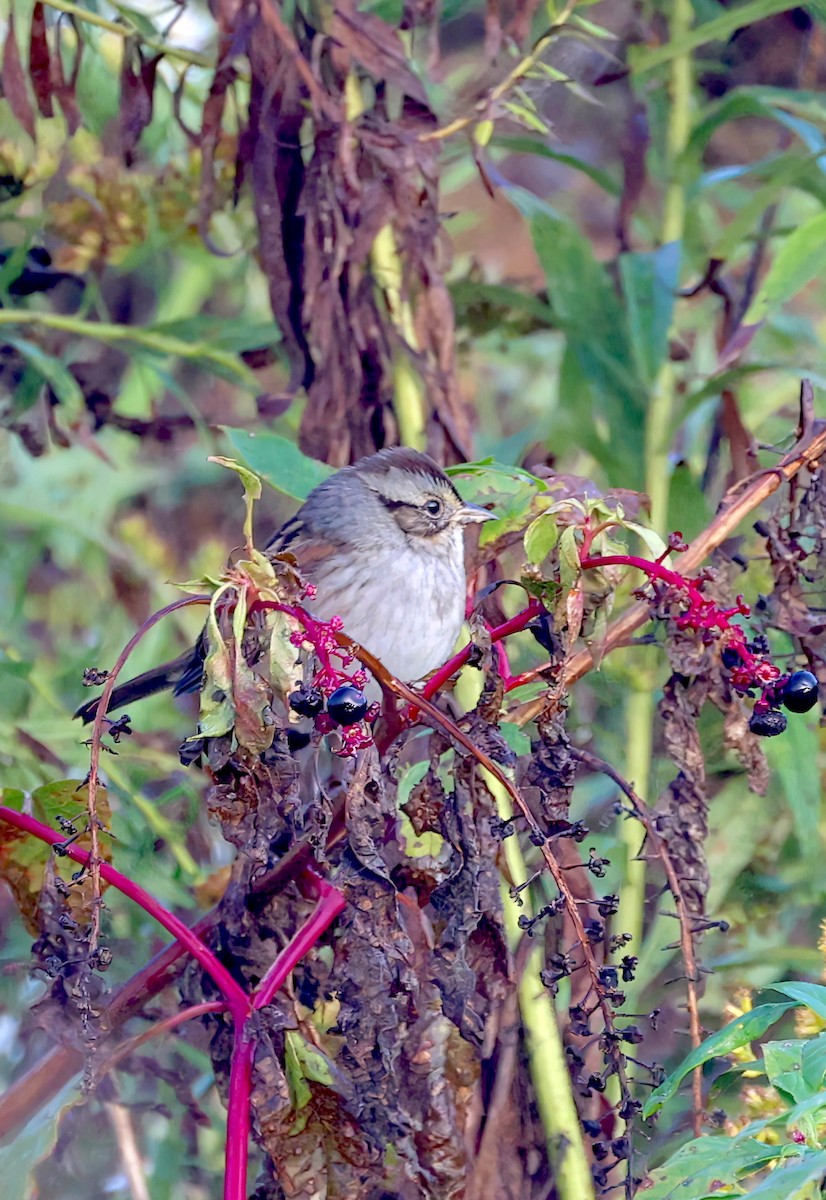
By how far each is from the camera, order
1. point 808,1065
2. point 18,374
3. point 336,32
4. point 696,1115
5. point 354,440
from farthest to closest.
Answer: point 18,374 < point 354,440 < point 336,32 < point 696,1115 < point 808,1065

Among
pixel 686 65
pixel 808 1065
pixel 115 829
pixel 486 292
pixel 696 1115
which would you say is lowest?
pixel 696 1115

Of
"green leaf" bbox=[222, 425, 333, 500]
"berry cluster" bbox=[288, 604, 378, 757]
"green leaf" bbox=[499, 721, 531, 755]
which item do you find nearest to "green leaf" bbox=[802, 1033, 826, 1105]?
"berry cluster" bbox=[288, 604, 378, 757]

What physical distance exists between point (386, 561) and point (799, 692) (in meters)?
1.31

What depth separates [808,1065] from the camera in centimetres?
110

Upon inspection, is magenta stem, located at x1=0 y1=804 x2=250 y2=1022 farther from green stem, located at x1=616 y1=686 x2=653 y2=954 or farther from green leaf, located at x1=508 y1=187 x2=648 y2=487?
green leaf, located at x1=508 y1=187 x2=648 y2=487

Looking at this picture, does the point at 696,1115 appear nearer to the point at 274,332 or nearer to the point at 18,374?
the point at 274,332

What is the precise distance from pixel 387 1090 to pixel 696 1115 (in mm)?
311

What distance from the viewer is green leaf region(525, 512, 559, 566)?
1.38 m

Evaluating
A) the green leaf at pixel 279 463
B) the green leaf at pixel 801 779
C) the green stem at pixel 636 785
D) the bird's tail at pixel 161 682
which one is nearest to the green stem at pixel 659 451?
the green stem at pixel 636 785

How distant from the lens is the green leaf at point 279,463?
186 cm

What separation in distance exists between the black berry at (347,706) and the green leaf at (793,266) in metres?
1.39

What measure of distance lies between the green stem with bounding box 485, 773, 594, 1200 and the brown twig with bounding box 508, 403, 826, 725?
0.72 feet

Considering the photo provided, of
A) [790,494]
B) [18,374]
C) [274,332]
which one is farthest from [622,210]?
[790,494]

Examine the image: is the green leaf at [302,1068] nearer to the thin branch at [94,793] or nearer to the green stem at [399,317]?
the thin branch at [94,793]
